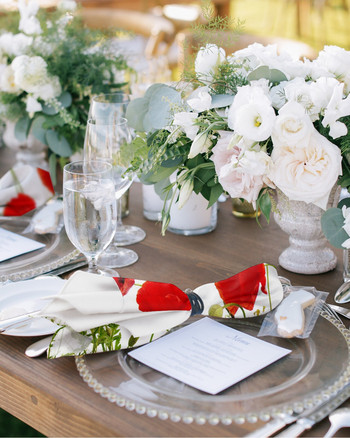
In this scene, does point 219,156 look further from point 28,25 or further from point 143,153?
point 28,25

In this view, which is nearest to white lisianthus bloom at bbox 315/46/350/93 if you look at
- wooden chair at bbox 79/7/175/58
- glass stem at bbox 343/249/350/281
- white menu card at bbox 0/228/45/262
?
glass stem at bbox 343/249/350/281

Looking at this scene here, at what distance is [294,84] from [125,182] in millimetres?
366

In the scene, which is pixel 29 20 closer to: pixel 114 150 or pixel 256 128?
pixel 114 150

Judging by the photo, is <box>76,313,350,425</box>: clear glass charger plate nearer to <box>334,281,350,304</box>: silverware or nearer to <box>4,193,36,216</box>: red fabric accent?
<box>334,281,350,304</box>: silverware

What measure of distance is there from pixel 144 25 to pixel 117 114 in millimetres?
3137

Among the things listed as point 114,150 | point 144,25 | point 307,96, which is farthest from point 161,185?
point 144,25

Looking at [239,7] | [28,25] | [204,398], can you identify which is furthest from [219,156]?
[239,7]

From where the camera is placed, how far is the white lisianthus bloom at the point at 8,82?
1.55 meters

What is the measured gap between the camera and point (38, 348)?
800 mm

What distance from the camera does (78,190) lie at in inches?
35.9

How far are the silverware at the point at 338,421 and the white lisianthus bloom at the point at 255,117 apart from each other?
364 mm

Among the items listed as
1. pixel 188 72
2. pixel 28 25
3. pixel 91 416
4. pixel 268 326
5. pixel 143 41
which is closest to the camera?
pixel 91 416

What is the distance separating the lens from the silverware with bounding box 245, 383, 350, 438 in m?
0.63

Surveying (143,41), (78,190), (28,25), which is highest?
(28,25)
